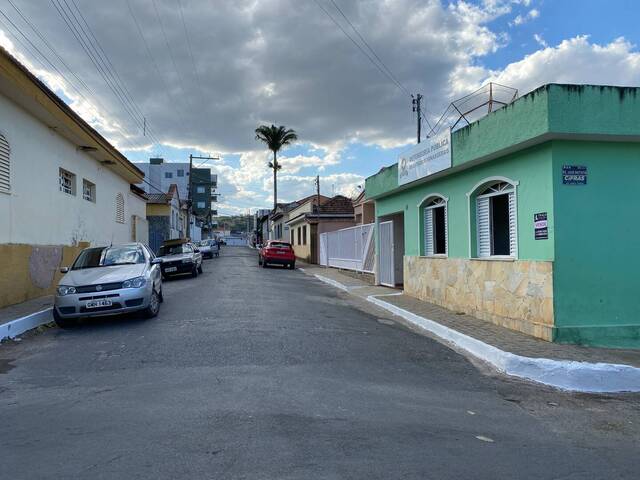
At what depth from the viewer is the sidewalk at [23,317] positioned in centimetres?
841

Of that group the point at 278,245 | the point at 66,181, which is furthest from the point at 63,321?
the point at 278,245

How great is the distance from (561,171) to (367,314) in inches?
206

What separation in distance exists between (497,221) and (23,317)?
8921mm

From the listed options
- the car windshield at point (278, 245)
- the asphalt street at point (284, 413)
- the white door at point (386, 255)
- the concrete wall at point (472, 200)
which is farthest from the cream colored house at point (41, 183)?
the car windshield at point (278, 245)

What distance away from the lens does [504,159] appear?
9.08 meters

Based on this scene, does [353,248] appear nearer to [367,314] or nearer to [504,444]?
[367,314]

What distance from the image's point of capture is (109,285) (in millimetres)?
9008

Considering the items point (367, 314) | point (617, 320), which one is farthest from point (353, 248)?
point (617, 320)

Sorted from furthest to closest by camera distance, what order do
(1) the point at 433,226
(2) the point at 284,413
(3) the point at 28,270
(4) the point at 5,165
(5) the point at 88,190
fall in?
(5) the point at 88,190, (1) the point at 433,226, (3) the point at 28,270, (4) the point at 5,165, (2) the point at 284,413

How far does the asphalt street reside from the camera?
367cm

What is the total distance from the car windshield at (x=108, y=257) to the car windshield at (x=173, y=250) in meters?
10.5

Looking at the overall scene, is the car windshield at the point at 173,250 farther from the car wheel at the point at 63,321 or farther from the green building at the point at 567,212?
the green building at the point at 567,212

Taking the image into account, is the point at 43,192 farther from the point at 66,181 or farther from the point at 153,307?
the point at 153,307

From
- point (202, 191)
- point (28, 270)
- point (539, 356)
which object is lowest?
point (539, 356)
